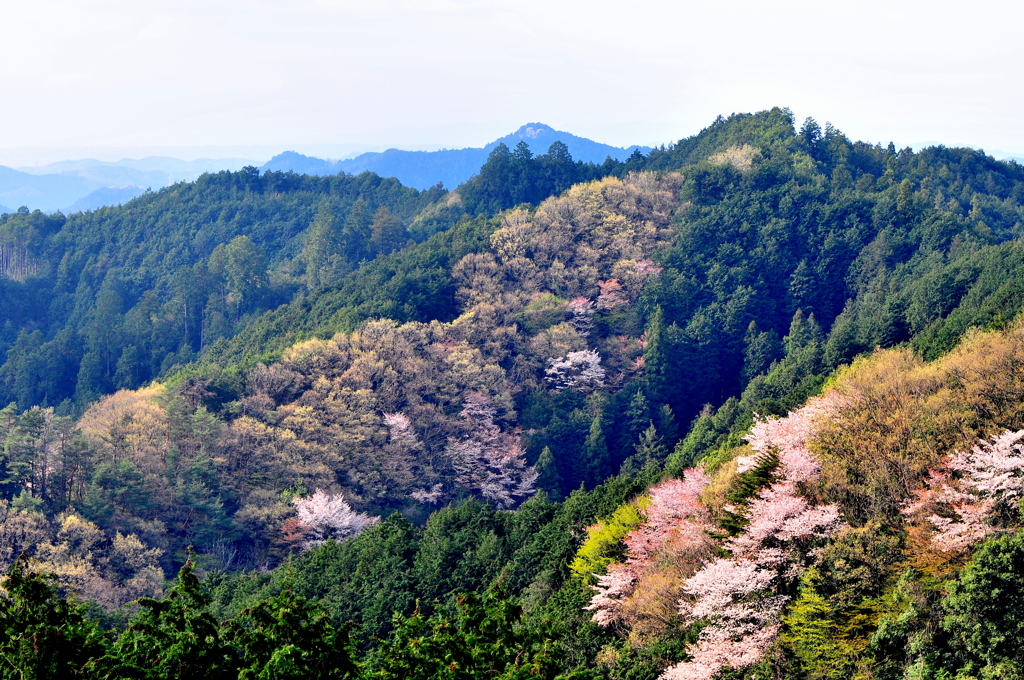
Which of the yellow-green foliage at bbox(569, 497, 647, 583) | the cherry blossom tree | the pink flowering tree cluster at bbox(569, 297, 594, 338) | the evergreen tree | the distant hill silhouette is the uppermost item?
the distant hill silhouette

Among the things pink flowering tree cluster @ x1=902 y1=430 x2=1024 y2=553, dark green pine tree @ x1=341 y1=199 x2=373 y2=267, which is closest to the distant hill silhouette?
dark green pine tree @ x1=341 y1=199 x2=373 y2=267

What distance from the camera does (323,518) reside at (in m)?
34.9

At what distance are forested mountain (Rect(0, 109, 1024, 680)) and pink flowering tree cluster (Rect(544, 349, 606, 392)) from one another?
0.65ft

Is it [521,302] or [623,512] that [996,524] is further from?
[521,302]

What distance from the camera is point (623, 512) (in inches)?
876

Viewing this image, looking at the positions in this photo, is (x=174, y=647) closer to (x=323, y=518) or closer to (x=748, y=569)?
(x=748, y=569)

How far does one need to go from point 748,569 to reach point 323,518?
70.9 ft

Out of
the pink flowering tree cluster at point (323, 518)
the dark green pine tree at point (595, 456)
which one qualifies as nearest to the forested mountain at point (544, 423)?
the pink flowering tree cluster at point (323, 518)

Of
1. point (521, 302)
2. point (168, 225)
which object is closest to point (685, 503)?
point (521, 302)

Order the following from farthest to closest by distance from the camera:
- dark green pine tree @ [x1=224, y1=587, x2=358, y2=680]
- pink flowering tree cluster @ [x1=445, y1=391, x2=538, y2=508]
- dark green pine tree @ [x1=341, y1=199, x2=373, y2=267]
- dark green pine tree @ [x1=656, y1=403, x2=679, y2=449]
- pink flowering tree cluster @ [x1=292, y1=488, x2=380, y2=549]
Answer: dark green pine tree @ [x1=341, y1=199, x2=373, y2=267]
dark green pine tree @ [x1=656, y1=403, x2=679, y2=449]
pink flowering tree cluster @ [x1=445, y1=391, x2=538, y2=508]
pink flowering tree cluster @ [x1=292, y1=488, x2=380, y2=549]
dark green pine tree @ [x1=224, y1=587, x2=358, y2=680]

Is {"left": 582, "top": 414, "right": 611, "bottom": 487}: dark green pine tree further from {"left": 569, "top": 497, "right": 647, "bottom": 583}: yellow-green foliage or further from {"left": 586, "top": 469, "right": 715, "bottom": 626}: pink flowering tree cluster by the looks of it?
{"left": 586, "top": 469, "right": 715, "bottom": 626}: pink flowering tree cluster

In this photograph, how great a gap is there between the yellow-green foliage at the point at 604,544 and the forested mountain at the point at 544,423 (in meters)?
0.11

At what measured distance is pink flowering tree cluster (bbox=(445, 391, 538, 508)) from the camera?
141ft

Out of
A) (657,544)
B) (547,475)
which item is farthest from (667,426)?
(657,544)
